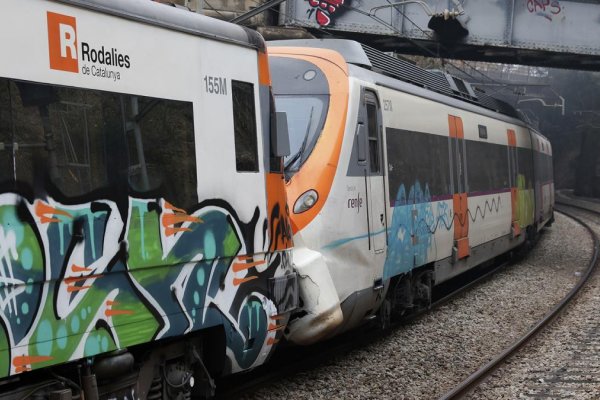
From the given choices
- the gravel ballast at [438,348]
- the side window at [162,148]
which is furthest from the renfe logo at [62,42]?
the gravel ballast at [438,348]

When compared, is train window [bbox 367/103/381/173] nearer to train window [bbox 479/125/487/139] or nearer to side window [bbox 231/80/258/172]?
side window [bbox 231/80/258/172]

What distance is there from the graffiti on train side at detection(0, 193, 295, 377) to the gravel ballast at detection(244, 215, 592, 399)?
5.22ft

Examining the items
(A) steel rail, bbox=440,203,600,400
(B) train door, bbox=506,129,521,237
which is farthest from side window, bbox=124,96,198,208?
(B) train door, bbox=506,129,521,237

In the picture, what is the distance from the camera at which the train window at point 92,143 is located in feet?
12.3

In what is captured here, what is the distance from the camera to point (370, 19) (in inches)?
846

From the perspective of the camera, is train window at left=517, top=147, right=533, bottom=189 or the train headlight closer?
the train headlight

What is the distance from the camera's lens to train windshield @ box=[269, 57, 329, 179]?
7359 mm

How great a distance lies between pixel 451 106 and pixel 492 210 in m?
2.87

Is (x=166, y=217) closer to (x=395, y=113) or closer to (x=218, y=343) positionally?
(x=218, y=343)

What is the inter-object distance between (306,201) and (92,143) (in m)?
3.01

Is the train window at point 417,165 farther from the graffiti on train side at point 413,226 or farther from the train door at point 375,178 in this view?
the train door at point 375,178

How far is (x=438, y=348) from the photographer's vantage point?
8875 mm

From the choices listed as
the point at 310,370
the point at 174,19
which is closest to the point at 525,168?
the point at 310,370

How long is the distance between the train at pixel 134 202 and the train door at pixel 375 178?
217 cm
